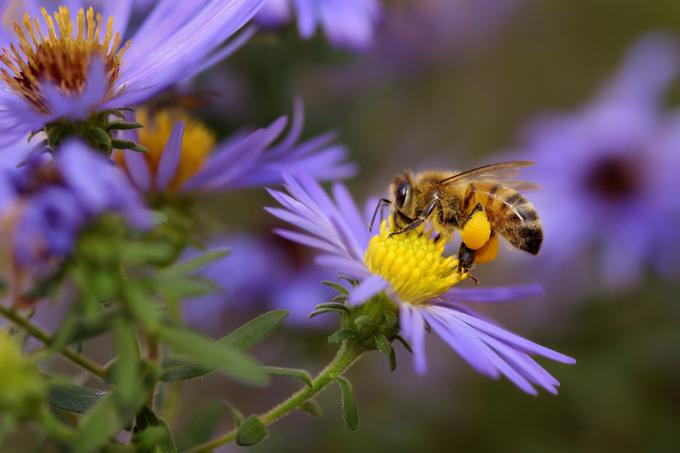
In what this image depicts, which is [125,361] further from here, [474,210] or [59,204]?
[474,210]

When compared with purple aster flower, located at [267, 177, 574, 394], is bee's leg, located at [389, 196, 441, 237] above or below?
above

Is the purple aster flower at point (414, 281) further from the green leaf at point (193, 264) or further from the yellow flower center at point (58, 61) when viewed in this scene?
the yellow flower center at point (58, 61)

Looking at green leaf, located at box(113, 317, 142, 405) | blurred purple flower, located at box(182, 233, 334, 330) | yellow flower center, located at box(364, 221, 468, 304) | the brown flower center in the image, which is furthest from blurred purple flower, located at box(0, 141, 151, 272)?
the brown flower center

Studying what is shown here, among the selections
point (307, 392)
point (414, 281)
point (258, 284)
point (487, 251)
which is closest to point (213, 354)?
point (307, 392)

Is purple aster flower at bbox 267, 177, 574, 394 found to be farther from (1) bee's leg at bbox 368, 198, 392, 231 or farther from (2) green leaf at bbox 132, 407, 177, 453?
(2) green leaf at bbox 132, 407, 177, 453

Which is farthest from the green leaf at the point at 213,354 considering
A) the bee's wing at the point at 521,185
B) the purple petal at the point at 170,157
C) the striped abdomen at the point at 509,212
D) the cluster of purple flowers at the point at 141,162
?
the bee's wing at the point at 521,185

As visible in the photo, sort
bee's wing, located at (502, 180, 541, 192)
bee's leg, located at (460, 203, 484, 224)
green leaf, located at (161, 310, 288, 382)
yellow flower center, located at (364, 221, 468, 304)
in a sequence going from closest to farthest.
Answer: green leaf, located at (161, 310, 288, 382)
yellow flower center, located at (364, 221, 468, 304)
bee's leg, located at (460, 203, 484, 224)
bee's wing, located at (502, 180, 541, 192)
